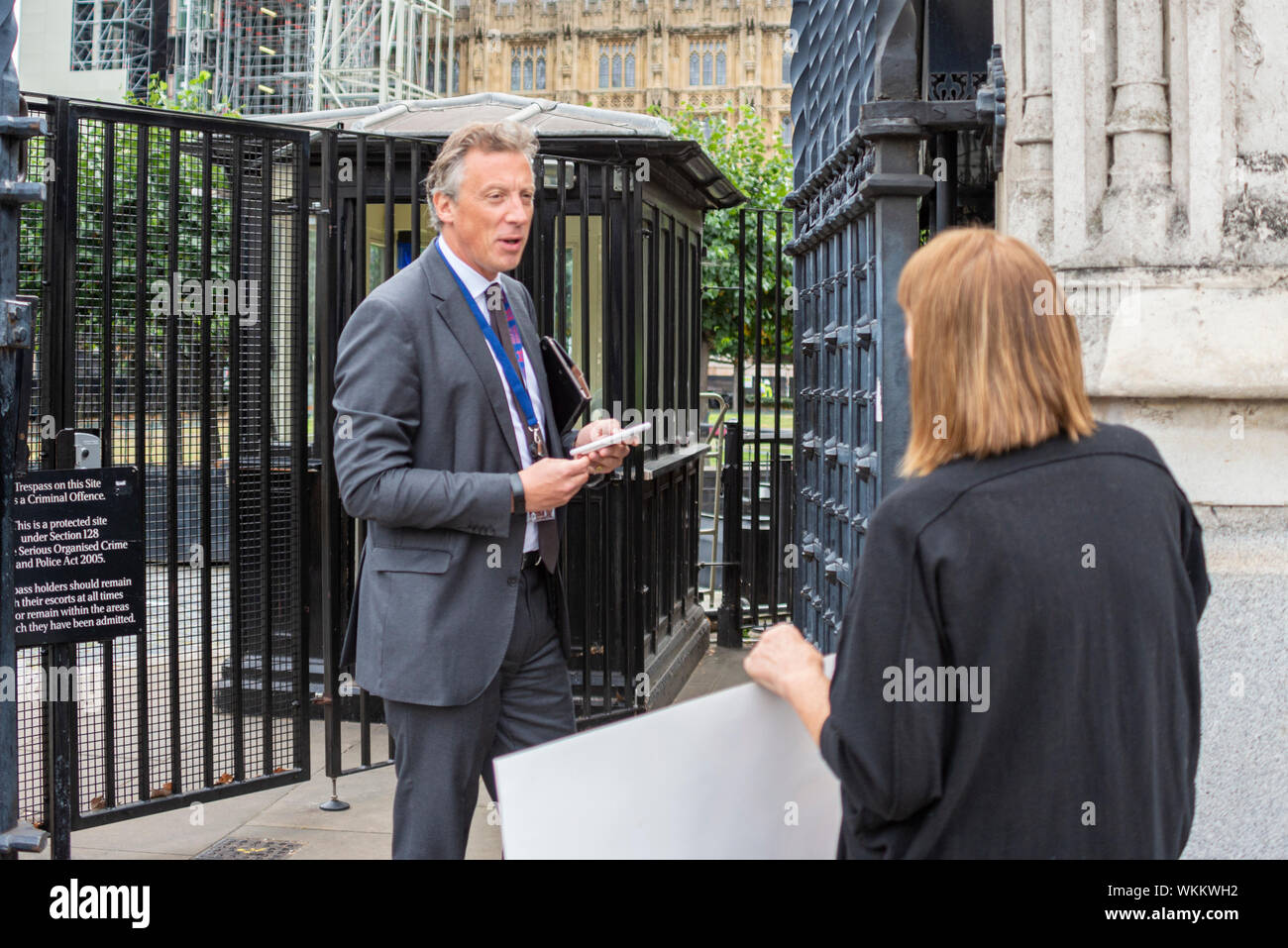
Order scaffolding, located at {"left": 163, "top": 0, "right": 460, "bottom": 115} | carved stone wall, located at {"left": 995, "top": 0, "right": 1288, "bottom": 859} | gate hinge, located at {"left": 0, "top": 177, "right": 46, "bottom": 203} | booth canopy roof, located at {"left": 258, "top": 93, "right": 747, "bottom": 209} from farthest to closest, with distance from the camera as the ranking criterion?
scaffolding, located at {"left": 163, "top": 0, "right": 460, "bottom": 115}
booth canopy roof, located at {"left": 258, "top": 93, "right": 747, "bottom": 209}
carved stone wall, located at {"left": 995, "top": 0, "right": 1288, "bottom": 859}
gate hinge, located at {"left": 0, "top": 177, "right": 46, "bottom": 203}

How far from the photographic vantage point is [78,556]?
3797mm

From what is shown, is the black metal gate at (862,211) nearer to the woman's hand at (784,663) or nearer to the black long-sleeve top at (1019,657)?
the woman's hand at (784,663)

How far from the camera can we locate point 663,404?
743 cm

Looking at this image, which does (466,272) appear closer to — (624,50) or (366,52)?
(366,52)

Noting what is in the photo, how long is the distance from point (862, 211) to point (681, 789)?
2846 millimetres

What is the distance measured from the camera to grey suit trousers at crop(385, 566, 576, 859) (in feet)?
9.45

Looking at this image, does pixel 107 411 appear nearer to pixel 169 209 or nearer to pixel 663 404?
pixel 169 209

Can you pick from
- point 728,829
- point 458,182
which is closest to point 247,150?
point 458,182

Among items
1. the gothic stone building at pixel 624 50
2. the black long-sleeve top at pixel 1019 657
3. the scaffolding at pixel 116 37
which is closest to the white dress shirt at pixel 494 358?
the black long-sleeve top at pixel 1019 657

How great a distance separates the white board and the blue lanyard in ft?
4.23

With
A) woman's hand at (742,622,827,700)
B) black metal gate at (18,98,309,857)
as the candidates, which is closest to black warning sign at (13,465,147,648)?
black metal gate at (18,98,309,857)

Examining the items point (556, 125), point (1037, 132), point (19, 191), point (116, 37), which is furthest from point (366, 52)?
point (19, 191)

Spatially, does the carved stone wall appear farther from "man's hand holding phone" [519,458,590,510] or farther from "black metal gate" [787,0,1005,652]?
"man's hand holding phone" [519,458,590,510]
